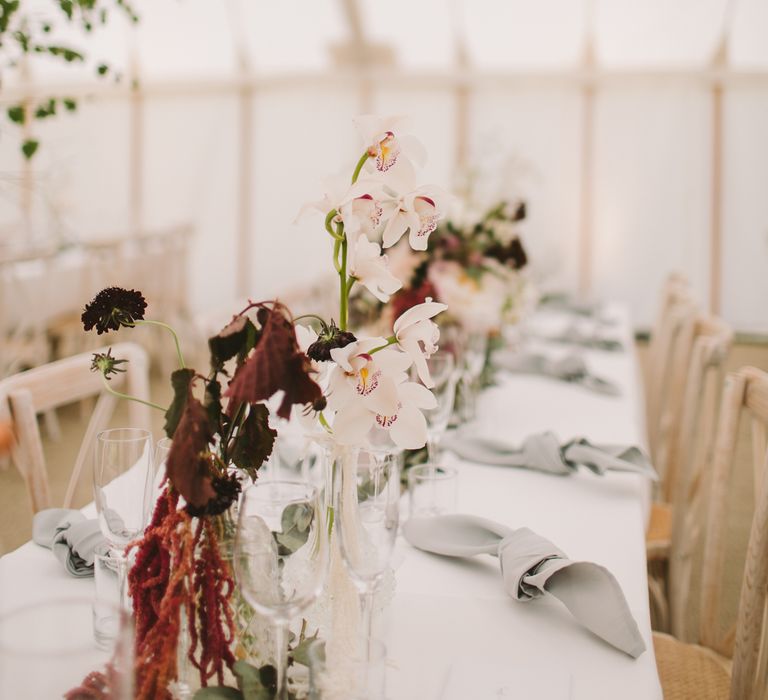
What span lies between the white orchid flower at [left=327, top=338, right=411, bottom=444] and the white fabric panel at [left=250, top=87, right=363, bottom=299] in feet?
25.6

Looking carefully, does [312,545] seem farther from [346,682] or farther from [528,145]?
[528,145]

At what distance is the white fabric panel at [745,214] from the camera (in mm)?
7820

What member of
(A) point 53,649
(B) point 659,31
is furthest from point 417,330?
(B) point 659,31

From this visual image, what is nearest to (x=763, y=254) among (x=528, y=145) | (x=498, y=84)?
(x=528, y=145)

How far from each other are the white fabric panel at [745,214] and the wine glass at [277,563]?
7.73 metres

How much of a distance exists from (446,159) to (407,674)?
7928mm

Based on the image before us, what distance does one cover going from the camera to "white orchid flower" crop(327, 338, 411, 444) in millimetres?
918

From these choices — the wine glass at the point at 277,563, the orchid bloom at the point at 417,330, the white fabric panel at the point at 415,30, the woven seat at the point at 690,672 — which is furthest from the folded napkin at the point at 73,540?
the white fabric panel at the point at 415,30

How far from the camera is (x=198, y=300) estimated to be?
899cm

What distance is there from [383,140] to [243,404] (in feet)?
1.10

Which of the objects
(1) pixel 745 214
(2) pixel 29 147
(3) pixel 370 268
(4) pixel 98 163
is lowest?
(3) pixel 370 268

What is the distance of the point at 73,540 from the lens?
120 centimetres

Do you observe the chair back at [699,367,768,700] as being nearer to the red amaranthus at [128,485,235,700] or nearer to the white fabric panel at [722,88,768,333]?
the red amaranthus at [128,485,235,700]

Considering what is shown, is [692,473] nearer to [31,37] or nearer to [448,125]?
[31,37]
